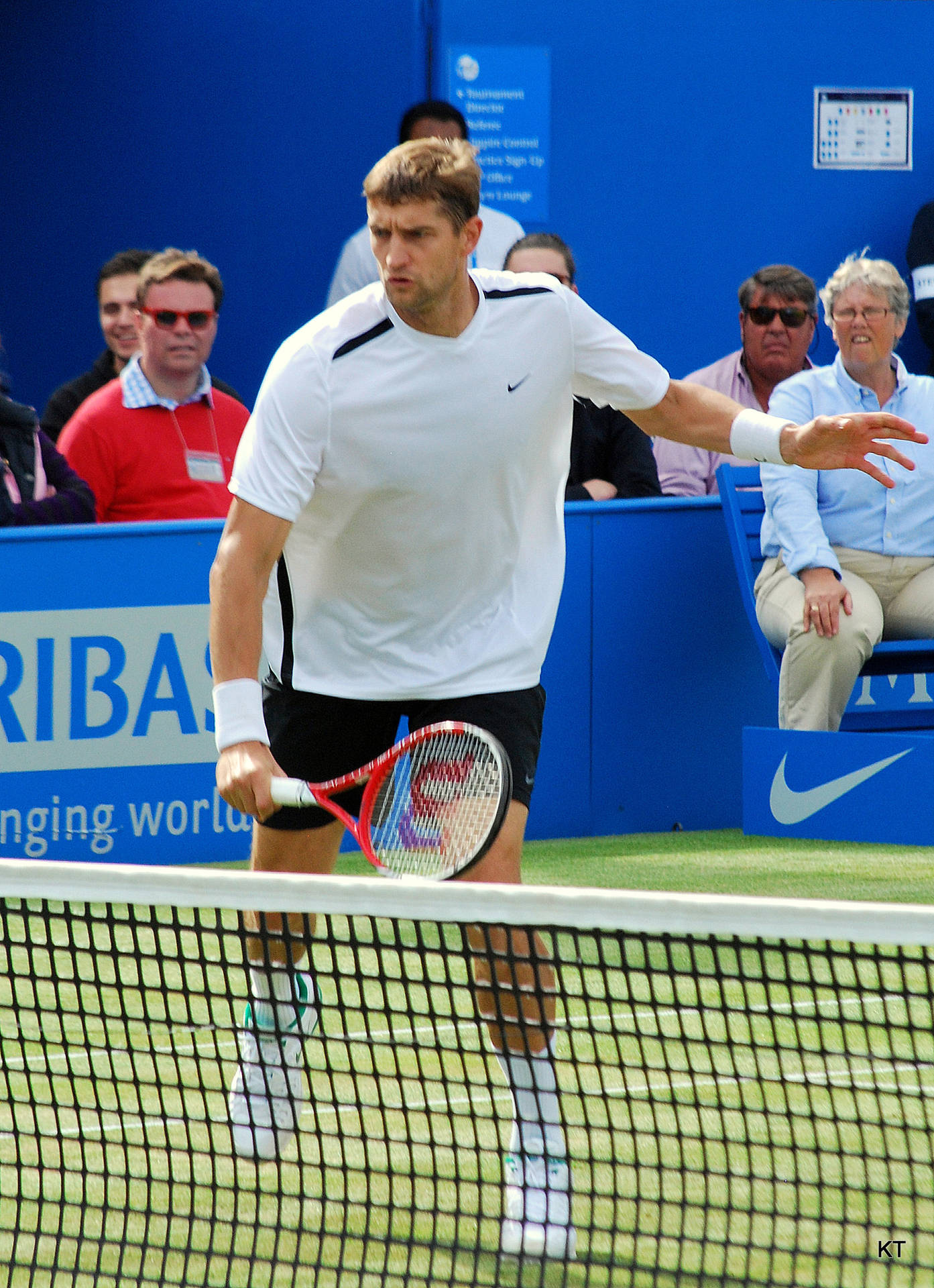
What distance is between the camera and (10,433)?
6.18 metres

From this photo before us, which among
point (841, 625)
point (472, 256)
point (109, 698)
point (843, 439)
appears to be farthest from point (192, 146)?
point (843, 439)

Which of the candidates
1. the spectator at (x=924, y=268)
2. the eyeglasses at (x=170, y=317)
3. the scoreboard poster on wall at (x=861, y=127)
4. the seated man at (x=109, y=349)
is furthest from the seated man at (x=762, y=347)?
the scoreboard poster on wall at (x=861, y=127)

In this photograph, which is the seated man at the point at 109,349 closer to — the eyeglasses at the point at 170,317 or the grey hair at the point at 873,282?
the eyeglasses at the point at 170,317

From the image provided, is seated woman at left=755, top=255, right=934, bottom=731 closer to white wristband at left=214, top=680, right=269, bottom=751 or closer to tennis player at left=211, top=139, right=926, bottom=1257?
tennis player at left=211, top=139, right=926, bottom=1257

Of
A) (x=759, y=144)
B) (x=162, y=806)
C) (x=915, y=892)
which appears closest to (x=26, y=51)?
(x=759, y=144)

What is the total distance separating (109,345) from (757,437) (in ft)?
14.2

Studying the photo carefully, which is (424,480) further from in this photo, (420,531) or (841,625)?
(841,625)

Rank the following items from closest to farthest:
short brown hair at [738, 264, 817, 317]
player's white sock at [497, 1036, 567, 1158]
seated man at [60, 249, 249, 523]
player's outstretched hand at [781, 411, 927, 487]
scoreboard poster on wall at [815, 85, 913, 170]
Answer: player's white sock at [497, 1036, 567, 1158] → player's outstretched hand at [781, 411, 927, 487] → seated man at [60, 249, 249, 523] → short brown hair at [738, 264, 817, 317] → scoreboard poster on wall at [815, 85, 913, 170]

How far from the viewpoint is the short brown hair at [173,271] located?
661 centimetres

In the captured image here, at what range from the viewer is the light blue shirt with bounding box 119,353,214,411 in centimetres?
664

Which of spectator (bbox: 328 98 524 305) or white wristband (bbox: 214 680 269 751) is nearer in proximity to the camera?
white wristband (bbox: 214 680 269 751)

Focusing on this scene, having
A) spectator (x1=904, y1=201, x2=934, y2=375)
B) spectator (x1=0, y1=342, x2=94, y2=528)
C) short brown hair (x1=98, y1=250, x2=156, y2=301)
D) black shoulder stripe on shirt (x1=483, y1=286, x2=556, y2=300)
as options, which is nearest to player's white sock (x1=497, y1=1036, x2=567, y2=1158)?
black shoulder stripe on shirt (x1=483, y1=286, x2=556, y2=300)

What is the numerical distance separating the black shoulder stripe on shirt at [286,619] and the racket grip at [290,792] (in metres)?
0.58

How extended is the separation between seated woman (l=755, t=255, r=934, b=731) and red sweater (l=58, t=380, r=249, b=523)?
77.6 inches
